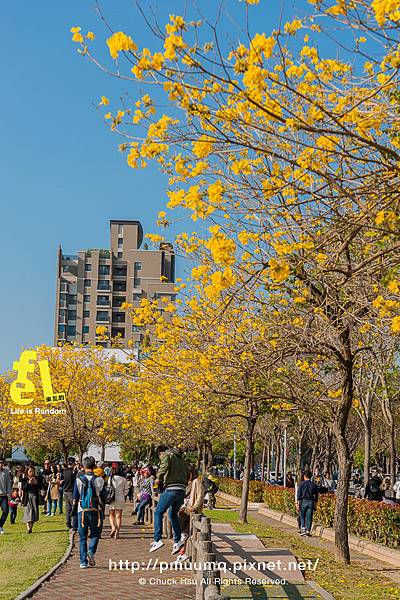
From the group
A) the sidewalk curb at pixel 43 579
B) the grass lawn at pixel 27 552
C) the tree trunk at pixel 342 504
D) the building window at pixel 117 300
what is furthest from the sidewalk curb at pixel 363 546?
the building window at pixel 117 300

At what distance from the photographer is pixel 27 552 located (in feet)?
53.3

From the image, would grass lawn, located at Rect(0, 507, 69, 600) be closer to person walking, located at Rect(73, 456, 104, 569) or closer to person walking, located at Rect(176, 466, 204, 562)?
person walking, located at Rect(73, 456, 104, 569)

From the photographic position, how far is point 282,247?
26.1 feet

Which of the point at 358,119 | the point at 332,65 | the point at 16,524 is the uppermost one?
the point at 332,65

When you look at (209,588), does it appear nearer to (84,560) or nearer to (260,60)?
(260,60)

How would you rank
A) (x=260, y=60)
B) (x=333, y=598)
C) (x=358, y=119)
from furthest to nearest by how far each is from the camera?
(x=333, y=598) < (x=358, y=119) < (x=260, y=60)

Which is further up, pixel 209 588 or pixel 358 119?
pixel 358 119

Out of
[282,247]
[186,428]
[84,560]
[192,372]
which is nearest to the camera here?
[282,247]

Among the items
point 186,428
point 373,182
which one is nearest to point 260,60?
point 373,182

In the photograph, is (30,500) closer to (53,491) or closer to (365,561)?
(53,491)

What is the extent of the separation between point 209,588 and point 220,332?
7574 millimetres

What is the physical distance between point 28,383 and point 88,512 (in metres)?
26.3

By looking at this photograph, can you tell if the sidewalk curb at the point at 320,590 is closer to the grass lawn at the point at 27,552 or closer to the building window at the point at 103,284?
the grass lawn at the point at 27,552

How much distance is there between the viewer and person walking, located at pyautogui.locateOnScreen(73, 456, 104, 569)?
13.0 m
